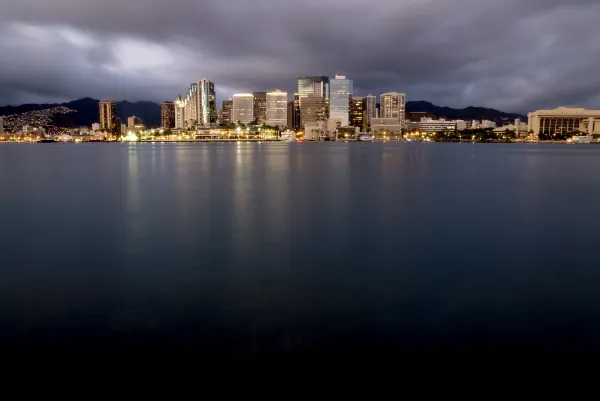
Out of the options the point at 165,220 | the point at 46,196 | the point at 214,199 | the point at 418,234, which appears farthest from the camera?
the point at 46,196

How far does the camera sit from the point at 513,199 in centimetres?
2403

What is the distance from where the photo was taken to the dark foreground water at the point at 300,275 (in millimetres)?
7234

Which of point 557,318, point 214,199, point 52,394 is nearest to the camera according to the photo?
point 52,394

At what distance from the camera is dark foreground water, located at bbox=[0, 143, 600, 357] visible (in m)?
7.23

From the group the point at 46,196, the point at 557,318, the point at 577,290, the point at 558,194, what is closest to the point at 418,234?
the point at 577,290

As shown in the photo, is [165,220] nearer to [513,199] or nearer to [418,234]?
[418,234]

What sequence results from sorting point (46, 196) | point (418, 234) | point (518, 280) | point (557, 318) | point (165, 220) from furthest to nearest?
point (46, 196) → point (165, 220) → point (418, 234) → point (518, 280) → point (557, 318)

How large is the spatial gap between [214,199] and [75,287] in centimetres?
1391

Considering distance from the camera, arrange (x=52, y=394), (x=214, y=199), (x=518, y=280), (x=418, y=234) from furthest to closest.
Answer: (x=214, y=199) < (x=418, y=234) < (x=518, y=280) < (x=52, y=394)

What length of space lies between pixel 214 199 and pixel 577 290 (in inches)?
682

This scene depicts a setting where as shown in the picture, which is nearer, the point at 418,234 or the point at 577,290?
the point at 577,290

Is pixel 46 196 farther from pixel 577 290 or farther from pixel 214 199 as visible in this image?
pixel 577 290

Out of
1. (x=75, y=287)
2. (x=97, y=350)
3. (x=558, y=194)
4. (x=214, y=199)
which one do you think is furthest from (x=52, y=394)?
(x=558, y=194)

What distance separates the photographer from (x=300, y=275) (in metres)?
10.3
